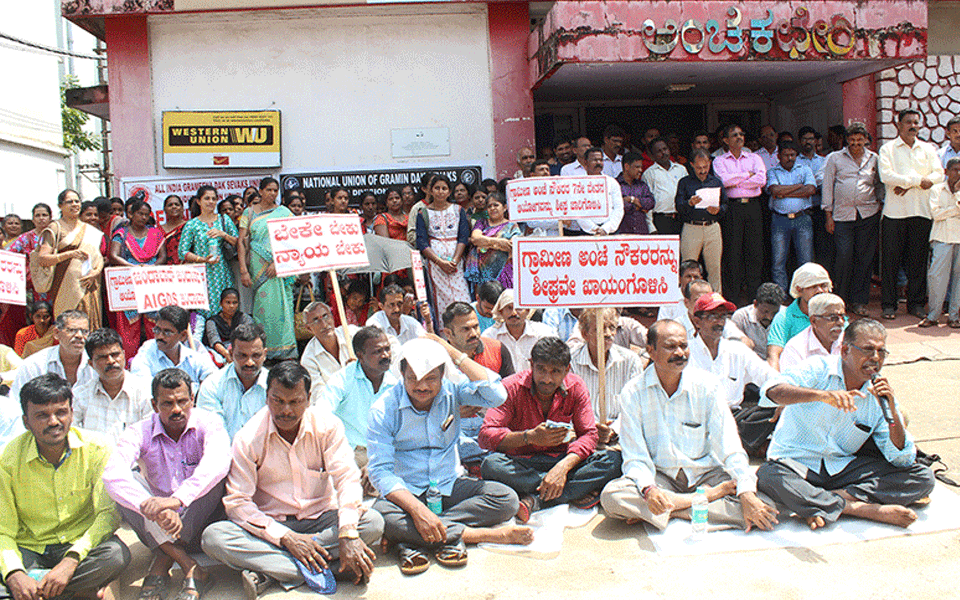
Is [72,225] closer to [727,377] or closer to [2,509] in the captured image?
[2,509]

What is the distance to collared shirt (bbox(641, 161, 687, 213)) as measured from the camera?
9.05 metres

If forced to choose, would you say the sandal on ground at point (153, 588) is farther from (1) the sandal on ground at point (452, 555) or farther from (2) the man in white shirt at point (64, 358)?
(2) the man in white shirt at point (64, 358)

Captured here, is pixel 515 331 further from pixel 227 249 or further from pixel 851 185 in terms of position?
pixel 851 185

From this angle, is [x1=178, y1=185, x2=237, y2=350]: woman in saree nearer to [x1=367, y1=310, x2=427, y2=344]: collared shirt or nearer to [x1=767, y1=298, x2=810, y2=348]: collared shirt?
[x1=367, y1=310, x2=427, y2=344]: collared shirt

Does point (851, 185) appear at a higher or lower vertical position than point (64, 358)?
higher

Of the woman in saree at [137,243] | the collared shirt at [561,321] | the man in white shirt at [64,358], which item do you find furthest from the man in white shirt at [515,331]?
the woman in saree at [137,243]

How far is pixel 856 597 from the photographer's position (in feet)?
12.3

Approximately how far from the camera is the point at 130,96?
10094 millimetres

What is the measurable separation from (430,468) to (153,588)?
1.49 meters

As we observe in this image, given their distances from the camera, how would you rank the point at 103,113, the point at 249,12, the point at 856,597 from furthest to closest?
1. the point at 103,113
2. the point at 249,12
3. the point at 856,597

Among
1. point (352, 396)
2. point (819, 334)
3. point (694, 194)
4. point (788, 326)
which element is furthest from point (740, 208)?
point (352, 396)

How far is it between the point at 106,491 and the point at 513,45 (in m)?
7.61

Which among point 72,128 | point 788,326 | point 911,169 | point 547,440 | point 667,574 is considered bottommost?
point 667,574

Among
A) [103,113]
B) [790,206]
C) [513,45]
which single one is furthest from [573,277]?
[103,113]
